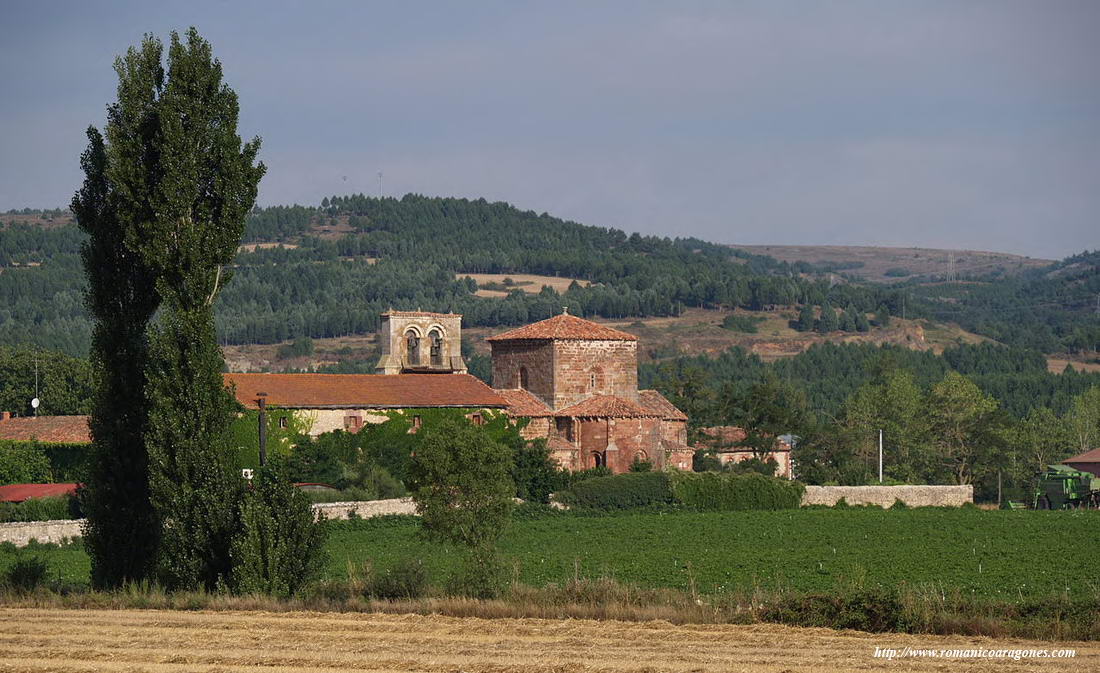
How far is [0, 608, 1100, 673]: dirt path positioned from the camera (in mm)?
18047

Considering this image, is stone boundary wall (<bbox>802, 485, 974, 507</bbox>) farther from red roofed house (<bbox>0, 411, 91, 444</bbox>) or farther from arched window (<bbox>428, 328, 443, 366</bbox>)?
red roofed house (<bbox>0, 411, 91, 444</bbox>)

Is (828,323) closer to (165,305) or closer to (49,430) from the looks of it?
(49,430)

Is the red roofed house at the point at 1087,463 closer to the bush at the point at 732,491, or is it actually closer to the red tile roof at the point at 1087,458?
the red tile roof at the point at 1087,458

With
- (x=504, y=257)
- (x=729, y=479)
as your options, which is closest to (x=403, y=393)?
(x=729, y=479)

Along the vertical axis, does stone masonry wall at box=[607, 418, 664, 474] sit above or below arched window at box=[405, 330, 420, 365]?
below

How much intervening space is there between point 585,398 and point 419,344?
1007 cm

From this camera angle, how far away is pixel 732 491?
54719 millimetres

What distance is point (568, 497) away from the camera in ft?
172

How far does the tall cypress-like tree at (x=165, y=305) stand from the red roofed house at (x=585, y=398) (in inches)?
1210

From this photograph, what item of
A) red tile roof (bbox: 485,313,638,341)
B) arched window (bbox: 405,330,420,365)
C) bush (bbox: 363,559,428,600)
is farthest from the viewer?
arched window (bbox: 405,330,420,365)

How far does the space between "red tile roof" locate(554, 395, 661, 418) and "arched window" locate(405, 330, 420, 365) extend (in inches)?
400

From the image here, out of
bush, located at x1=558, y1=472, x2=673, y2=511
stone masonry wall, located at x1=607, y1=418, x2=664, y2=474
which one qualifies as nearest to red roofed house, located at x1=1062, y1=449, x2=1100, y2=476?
stone masonry wall, located at x1=607, y1=418, x2=664, y2=474

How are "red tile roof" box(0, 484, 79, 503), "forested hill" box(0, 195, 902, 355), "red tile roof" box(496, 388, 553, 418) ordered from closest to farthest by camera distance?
1. "red tile roof" box(0, 484, 79, 503)
2. "red tile roof" box(496, 388, 553, 418)
3. "forested hill" box(0, 195, 902, 355)

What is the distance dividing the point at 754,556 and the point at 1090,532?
39.9ft
